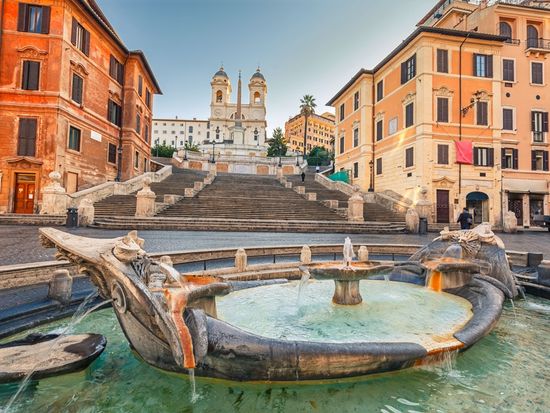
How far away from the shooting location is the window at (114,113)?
2858 centimetres

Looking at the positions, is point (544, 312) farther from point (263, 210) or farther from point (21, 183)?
point (21, 183)

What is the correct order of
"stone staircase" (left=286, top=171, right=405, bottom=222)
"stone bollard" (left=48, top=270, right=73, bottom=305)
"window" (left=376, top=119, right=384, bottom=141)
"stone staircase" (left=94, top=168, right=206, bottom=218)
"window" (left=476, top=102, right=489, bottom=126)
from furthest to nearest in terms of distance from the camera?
"window" (left=376, top=119, right=384, bottom=141), "window" (left=476, top=102, right=489, bottom=126), "stone staircase" (left=286, top=171, right=405, bottom=222), "stone staircase" (left=94, top=168, right=206, bottom=218), "stone bollard" (left=48, top=270, right=73, bottom=305)

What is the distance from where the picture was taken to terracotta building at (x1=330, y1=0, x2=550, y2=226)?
25.5 meters

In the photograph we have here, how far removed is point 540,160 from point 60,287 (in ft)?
118

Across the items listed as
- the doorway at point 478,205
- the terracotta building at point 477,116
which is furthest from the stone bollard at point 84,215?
the doorway at point 478,205

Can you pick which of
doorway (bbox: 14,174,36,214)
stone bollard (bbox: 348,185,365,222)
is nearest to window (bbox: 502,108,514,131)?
stone bollard (bbox: 348,185,365,222)

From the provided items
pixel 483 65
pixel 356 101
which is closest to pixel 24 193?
pixel 356 101

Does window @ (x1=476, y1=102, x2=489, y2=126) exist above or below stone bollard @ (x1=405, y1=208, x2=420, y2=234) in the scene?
above

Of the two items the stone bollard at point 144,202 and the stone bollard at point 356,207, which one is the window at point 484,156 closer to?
the stone bollard at point 356,207

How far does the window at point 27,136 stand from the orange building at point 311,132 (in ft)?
318

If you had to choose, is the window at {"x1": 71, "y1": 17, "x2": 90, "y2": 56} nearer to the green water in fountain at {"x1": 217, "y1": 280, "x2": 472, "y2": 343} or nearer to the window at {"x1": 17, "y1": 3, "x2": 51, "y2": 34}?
the window at {"x1": 17, "y1": 3, "x2": 51, "y2": 34}

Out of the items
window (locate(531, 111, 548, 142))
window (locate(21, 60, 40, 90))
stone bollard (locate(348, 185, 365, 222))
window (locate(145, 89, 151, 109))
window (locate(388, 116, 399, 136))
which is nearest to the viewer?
stone bollard (locate(348, 185, 365, 222))

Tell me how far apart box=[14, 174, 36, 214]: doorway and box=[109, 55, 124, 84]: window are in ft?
42.6

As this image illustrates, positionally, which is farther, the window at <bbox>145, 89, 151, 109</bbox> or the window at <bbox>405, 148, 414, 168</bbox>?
the window at <bbox>145, 89, 151, 109</bbox>
